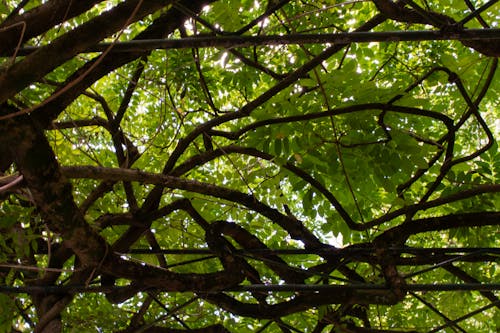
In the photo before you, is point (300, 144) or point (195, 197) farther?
point (195, 197)

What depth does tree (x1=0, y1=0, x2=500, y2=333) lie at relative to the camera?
149cm

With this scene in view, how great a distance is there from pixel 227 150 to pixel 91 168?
74cm

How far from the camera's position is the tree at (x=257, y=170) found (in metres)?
1.49

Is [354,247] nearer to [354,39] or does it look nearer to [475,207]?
[475,207]

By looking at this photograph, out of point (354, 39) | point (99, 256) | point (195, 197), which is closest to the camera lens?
point (354, 39)

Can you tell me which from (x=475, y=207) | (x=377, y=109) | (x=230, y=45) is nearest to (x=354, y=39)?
(x=230, y=45)

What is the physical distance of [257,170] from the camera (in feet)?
7.93

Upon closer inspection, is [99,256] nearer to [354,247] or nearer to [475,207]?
[354,247]

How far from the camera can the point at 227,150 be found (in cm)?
249

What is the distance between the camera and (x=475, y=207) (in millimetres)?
2471

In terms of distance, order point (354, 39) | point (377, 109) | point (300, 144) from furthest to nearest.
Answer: point (300, 144), point (377, 109), point (354, 39)

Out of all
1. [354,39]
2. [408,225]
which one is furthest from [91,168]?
[408,225]

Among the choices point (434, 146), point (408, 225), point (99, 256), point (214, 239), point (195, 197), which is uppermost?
point (434, 146)

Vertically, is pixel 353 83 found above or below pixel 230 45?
above
